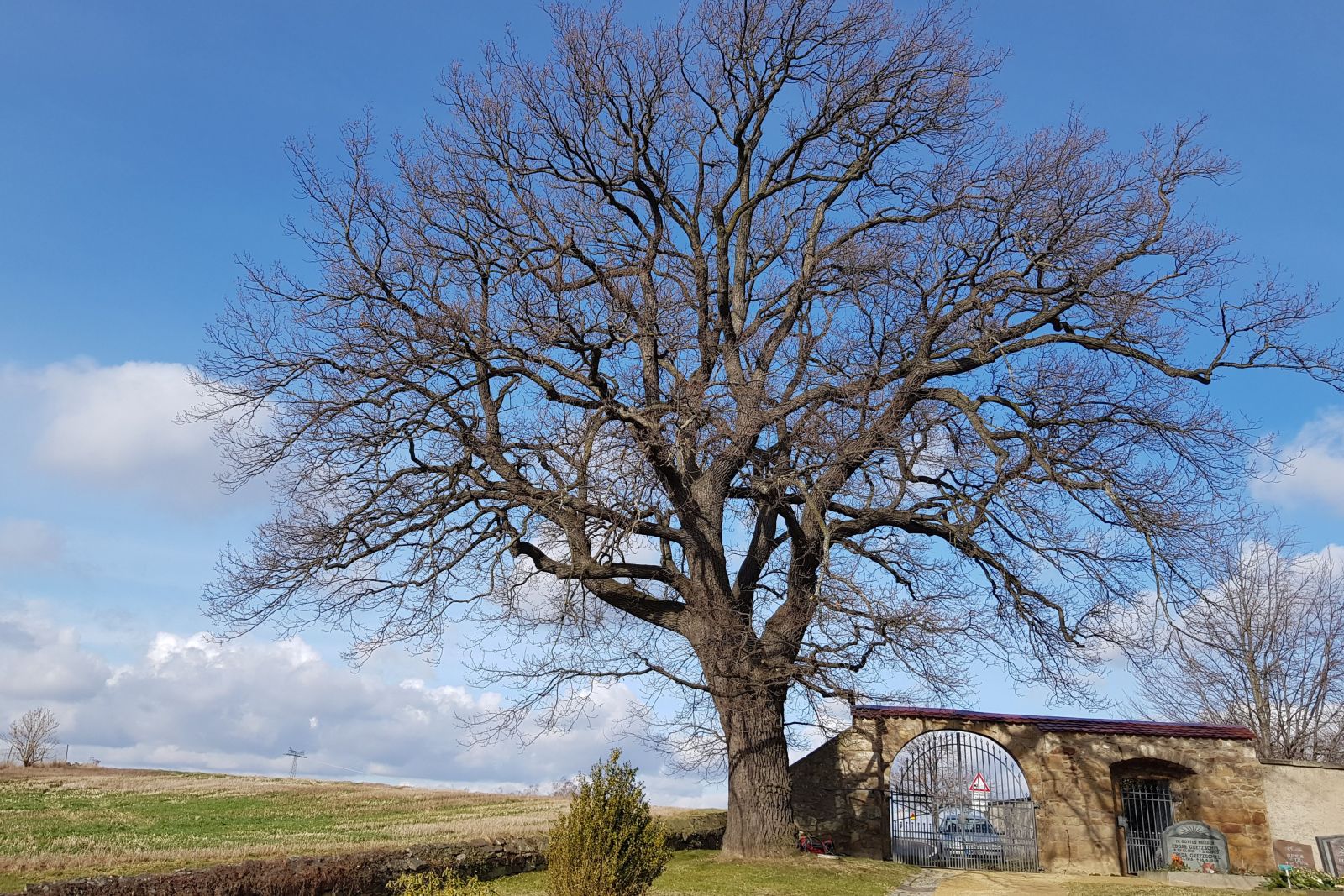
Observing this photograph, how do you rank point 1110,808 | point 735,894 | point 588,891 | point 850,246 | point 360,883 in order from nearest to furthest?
point 588,891, point 360,883, point 735,894, point 850,246, point 1110,808

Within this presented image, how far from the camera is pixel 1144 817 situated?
20.3m

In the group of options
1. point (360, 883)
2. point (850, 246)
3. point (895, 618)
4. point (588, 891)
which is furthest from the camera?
point (850, 246)

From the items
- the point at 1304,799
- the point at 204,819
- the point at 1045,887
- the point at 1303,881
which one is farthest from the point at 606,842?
the point at 1304,799

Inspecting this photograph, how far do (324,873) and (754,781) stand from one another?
6.88 metres

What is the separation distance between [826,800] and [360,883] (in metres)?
10.6

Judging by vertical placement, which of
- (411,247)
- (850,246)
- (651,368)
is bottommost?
(651,368)

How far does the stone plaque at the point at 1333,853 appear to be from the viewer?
17719 mm

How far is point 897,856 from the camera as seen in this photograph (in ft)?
65.9

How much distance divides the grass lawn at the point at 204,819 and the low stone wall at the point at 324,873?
80cm

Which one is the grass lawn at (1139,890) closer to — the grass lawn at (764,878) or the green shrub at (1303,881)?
the green shrub at (1303,881)

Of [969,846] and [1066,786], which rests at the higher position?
[1066,786]

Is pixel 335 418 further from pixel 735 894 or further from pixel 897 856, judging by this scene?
pixel 897 856

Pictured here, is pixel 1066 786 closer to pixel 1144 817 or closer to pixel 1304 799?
pixel 1144 817

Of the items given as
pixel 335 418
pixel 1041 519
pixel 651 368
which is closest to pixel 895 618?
pixel 1041 519
